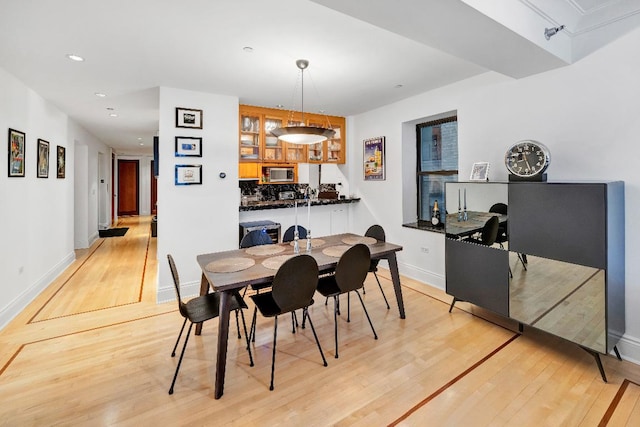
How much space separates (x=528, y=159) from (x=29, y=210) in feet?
17.2

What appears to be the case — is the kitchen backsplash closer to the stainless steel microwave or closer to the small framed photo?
the stainless steel microwave

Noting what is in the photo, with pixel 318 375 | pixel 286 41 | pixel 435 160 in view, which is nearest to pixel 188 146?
pixel 286 41

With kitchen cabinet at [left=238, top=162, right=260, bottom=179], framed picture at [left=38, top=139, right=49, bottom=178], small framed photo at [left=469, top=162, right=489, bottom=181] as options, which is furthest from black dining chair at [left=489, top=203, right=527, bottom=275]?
framed picture at [left=38, top=139, right=49, bottom=178]

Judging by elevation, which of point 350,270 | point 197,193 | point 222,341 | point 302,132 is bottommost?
point 222,341

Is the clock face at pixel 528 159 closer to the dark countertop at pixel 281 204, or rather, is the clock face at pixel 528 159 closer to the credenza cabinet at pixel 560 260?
the credenza cabinet at pixel 560 260

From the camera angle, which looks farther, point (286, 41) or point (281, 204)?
point (281, 204)

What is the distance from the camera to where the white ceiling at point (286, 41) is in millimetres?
1946

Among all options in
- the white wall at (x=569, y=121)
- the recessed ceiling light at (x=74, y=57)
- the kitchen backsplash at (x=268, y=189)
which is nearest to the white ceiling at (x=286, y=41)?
the recessed ceiling light at (x=74, y=57)

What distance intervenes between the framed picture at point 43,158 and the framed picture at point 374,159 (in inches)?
173

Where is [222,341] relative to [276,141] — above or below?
below

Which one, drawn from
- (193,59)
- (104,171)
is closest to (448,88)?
(193,59)

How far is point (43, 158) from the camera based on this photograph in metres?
3.97

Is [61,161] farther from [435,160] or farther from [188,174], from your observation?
[435,160]

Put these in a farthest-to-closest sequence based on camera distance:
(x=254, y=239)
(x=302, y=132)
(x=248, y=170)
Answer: (x=248, y=170), (x=254, y=239), (x=302, y=132)
